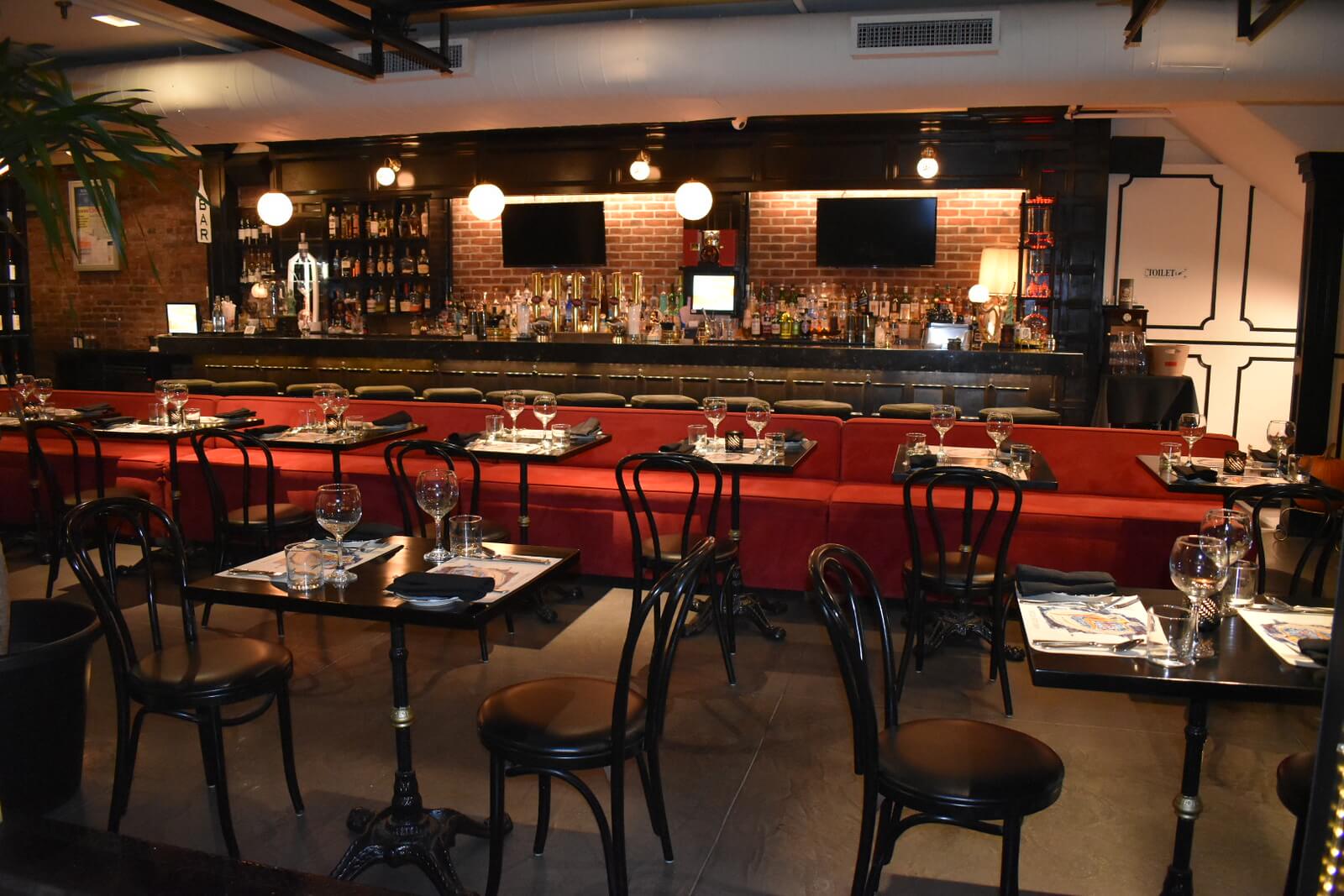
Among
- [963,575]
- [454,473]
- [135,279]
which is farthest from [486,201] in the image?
[963,575]

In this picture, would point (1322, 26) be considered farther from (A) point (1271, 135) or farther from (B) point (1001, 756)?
(B) point (1001, 756)

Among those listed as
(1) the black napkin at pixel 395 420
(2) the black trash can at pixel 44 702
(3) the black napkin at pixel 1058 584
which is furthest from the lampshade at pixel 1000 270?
(2) the black trash can at pixel 44 702

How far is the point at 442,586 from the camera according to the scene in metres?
2.58

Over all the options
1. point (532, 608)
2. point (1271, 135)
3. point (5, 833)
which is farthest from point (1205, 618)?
point (1271, 135)

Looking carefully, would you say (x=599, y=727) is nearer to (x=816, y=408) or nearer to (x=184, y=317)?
(x=816, y=408)

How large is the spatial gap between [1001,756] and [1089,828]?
99cm

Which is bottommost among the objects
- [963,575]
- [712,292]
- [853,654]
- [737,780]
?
[737,780]

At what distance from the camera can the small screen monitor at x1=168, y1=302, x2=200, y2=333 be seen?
1138cm

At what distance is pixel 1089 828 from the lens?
3082 mm

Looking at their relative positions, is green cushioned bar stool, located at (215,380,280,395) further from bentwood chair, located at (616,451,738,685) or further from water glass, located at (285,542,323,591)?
water glass, located at (285,542,323,591)

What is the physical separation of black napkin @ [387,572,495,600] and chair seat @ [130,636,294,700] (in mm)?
534

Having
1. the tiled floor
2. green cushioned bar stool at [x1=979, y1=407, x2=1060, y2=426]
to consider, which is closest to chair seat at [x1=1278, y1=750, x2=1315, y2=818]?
the tiled floor

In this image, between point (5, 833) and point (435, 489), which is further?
point (435, 489)

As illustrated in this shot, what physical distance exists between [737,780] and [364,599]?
143 centimetres
